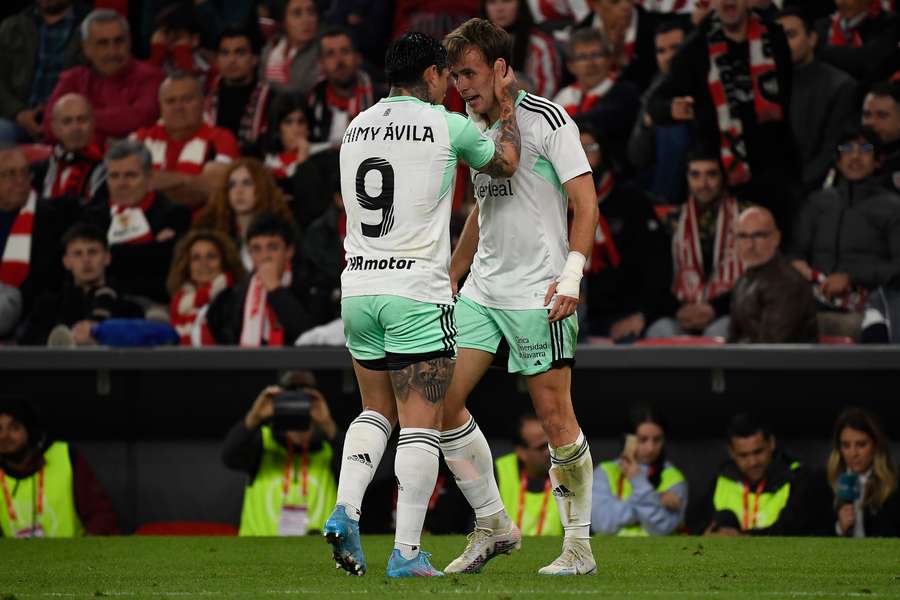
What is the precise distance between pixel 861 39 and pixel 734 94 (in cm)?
126

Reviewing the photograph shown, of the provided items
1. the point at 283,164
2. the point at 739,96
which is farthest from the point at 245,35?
the point at 739,96

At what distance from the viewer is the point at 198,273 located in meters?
11.2

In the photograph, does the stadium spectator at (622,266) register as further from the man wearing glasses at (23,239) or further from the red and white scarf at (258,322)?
the man wearing glasses at (23,239)

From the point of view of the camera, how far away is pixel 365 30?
527 inches

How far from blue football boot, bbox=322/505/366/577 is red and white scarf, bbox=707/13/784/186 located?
6148 millimetres

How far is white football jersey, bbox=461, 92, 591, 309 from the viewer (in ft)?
21.4

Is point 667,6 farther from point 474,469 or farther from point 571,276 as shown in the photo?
point 474,469

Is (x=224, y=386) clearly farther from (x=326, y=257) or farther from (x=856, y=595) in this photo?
(x=856, y=595)

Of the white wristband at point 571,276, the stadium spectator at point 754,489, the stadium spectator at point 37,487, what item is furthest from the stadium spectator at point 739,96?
the white wristband at point 571,276

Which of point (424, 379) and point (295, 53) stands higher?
point (295, 53)

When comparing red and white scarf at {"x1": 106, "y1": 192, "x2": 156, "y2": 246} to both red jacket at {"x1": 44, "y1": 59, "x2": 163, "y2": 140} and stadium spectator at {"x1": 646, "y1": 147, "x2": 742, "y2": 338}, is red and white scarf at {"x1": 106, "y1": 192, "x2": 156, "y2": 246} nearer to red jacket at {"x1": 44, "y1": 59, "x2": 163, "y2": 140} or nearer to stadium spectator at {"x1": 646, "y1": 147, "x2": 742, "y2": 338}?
red jacket at {"x1": 44, "y1": 59, "x2": 163, "y2": 140}

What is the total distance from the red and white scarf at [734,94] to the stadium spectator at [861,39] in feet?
2.35

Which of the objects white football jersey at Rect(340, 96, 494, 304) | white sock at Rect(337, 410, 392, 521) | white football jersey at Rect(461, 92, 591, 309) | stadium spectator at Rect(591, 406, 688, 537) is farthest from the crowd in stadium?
white football jersey at Rect(340, 96, 494, 304)

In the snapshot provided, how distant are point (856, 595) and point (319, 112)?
7.56 meters
